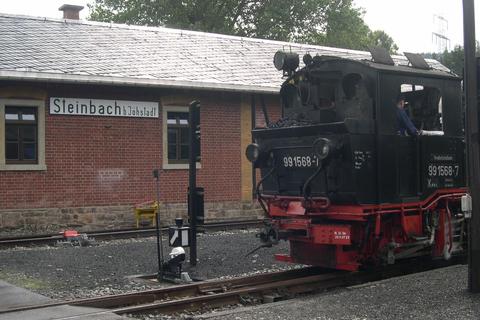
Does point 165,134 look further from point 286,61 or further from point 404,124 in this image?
point 404,124

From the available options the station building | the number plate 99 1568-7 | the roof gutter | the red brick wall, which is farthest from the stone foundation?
the number plate 99 1568-7

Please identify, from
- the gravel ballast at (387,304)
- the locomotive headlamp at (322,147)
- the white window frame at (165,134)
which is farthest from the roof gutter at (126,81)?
the gravel ballast at (387,304)

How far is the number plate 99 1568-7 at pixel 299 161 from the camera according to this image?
322 inches

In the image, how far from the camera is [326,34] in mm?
40625

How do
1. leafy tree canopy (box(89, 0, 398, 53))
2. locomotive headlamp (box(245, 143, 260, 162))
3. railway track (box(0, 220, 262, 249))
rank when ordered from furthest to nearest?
leafy tree canopy (box(89, 0, 398, 53)) → railway track (box(0, 220, 262, 249)) → locomotive headlamp (box(245, 143, 260, 162))

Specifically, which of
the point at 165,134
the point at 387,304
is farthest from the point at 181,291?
the point at 165,134

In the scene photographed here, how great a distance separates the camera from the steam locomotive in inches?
308

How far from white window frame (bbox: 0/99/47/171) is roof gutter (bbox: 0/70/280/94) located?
29.0 inches

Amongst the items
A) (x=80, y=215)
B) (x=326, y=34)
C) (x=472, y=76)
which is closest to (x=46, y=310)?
(x=472, y=76)

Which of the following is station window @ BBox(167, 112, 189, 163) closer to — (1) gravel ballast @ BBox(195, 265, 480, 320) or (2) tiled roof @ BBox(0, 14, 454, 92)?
(2) tiled roof @ BBox(0, 14, 454, 92)

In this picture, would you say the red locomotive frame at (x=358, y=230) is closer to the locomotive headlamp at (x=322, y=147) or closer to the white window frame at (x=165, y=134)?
the locomotive headlamp at (x=322, y=147)

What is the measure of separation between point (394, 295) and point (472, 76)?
2811mm

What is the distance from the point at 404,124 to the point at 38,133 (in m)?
9.54

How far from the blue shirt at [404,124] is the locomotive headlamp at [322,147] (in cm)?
130
